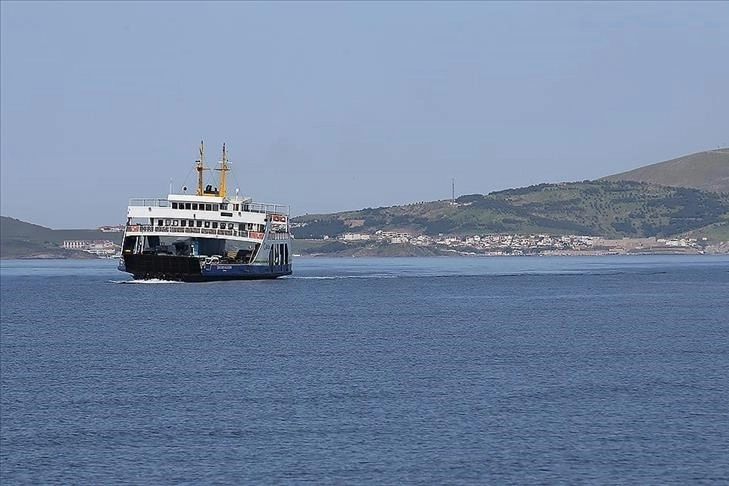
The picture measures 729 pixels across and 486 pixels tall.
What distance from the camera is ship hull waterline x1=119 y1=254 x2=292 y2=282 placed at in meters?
125

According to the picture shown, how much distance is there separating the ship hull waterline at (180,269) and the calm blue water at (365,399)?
34.8 m

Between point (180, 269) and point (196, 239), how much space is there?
6591mm

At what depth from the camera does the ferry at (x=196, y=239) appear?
417ft

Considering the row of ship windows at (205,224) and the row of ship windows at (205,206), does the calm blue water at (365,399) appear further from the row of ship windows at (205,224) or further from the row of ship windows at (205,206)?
the row of ship windows at (205,206)

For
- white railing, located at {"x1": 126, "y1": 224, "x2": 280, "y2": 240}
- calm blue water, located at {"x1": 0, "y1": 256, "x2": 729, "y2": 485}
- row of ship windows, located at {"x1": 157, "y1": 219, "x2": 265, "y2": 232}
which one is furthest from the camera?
row of ship windows, located at {"x1": 157, "y1": 219, "x2": 265, "y2": 232}

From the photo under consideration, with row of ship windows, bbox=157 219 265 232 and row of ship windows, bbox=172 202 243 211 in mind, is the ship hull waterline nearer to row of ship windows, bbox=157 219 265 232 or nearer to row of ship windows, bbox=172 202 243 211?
row of ship windows, bbox=157 219 265 232

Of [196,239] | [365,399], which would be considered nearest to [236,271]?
[196,239]

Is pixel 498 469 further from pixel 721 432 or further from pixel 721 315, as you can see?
pixel 721 315

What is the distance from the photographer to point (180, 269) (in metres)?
126

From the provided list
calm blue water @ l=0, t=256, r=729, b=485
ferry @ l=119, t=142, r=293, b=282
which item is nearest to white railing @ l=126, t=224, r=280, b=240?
ferry @ l=119, t=142, r=293, b=282

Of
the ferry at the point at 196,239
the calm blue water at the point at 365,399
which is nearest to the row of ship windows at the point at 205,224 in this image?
the ferry at the point at 196,239

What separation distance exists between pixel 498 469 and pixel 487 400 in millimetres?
10976

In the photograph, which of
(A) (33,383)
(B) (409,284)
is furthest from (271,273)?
(A) (33,383)

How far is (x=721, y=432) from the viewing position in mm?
38531
